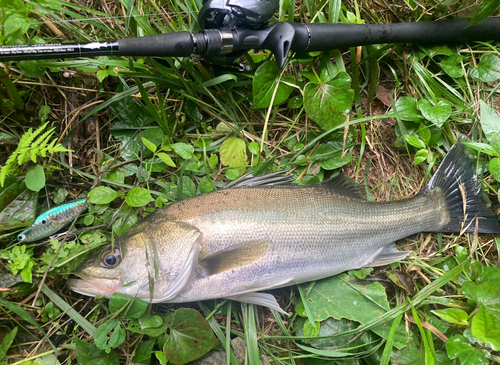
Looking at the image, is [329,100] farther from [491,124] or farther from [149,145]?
[149,145]

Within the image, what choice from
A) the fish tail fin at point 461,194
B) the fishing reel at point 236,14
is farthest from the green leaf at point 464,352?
the fishing reel at point 236,14

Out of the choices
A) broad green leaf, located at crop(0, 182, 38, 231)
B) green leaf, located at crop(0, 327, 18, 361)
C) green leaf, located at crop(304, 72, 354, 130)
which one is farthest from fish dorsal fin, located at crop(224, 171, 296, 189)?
green leaf, located at crop(0, 327, 18, 361)

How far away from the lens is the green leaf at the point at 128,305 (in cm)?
208

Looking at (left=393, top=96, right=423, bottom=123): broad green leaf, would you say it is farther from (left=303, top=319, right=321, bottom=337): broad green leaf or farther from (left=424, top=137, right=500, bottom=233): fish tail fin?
(left=303, top=319, right=321, bottom=337): broad green leaf

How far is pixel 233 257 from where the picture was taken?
7.06ft

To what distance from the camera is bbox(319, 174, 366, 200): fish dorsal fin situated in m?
2.49

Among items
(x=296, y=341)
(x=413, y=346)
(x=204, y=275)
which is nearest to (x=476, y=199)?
(x=413, y=346)

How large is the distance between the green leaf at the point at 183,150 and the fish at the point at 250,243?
415mm

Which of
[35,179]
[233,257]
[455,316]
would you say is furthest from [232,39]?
[455,316]

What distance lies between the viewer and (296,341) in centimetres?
249

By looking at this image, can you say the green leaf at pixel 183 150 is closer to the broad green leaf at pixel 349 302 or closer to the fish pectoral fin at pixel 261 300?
the fish pectoral fin at pixel 261 300

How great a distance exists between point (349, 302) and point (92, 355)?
1.84m

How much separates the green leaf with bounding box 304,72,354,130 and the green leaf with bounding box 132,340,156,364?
2067 mm

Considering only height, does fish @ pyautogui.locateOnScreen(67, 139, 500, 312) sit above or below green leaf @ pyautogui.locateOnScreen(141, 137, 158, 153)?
below
